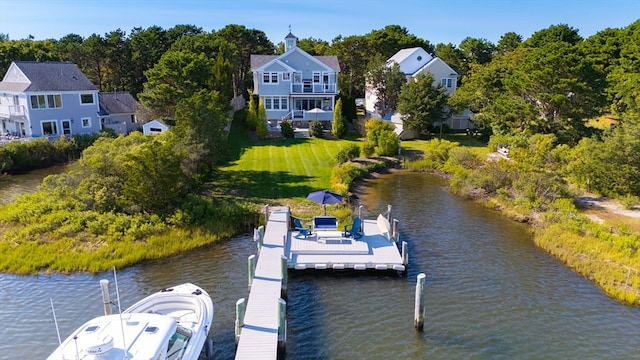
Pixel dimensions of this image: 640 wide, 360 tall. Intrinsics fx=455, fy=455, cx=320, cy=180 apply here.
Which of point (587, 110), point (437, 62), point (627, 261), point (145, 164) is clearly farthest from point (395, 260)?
point (437, 62)

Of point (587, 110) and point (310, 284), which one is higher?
point (587, 110)

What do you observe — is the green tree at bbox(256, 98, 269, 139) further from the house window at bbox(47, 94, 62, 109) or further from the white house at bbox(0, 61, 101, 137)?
the house window at bbox(47, 94, 62, 109)

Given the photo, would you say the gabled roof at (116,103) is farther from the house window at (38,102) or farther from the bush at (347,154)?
the bush at (347,154)

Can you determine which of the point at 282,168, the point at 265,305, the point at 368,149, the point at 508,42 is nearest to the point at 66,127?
the point at 282,168

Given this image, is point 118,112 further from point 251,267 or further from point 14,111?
point 251,267

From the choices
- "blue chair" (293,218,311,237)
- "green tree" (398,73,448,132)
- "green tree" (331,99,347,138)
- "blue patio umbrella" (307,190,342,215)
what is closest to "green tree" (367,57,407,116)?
"green tree" (398,73,448,132)

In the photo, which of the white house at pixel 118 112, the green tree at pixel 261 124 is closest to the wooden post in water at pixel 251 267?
the green tree at pixel 261 124

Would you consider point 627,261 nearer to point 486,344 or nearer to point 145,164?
point 486,344
